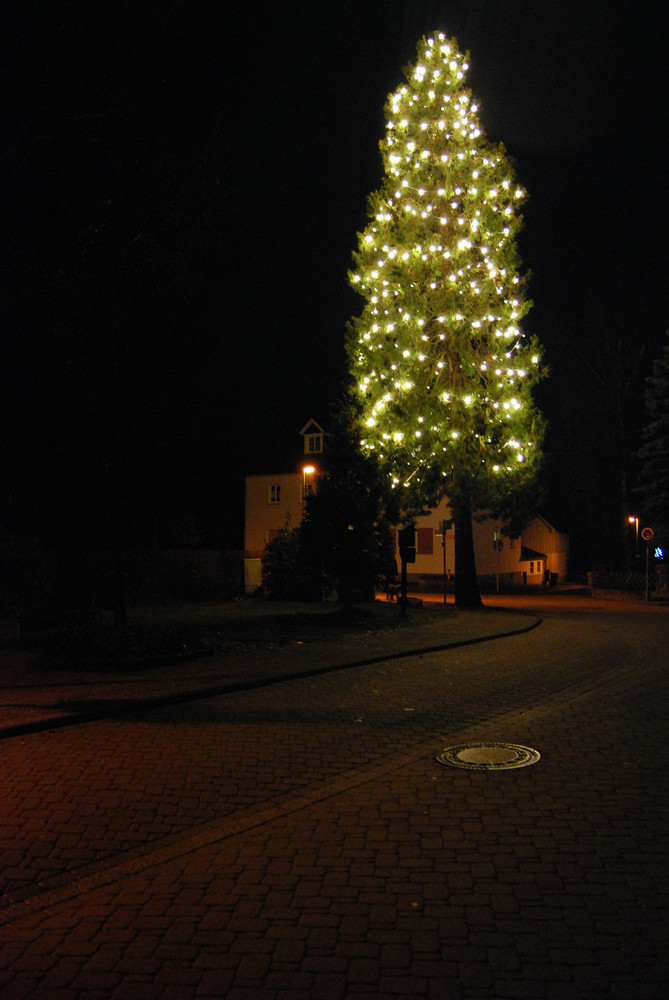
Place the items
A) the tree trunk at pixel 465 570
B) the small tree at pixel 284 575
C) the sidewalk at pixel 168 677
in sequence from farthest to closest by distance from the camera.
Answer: the small tree at pixel 284 575, the tree trunk at pixel 465 570, the sidewalk at pixel 168 677

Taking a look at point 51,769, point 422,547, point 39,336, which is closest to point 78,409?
point 39,336

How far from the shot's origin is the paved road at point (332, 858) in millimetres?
3898

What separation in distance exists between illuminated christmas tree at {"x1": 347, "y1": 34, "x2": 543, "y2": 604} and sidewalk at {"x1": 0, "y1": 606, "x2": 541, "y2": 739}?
9253 millimetres

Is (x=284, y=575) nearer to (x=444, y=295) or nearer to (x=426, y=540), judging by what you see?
(x=444, y=295)

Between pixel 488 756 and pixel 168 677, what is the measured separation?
19.6ft

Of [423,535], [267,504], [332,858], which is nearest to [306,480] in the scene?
[267,504]

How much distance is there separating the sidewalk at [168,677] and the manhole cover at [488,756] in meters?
4.22

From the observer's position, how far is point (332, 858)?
5.38 m

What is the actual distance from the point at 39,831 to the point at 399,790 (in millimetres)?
2795

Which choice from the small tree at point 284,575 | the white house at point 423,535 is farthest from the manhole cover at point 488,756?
the white house at point 423,535

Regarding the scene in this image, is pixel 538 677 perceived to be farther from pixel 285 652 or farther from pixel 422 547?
pixel 422 547

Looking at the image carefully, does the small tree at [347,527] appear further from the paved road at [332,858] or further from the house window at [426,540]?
the house window at [426,540]

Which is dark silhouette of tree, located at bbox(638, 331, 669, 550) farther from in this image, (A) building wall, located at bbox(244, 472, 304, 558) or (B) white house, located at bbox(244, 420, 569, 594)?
(A) building wall, located at bbox(244, 472, 304, 558)

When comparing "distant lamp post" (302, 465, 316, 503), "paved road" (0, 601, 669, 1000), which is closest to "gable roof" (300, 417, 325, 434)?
"distant lamp post" (302, 465, 316, 503)
